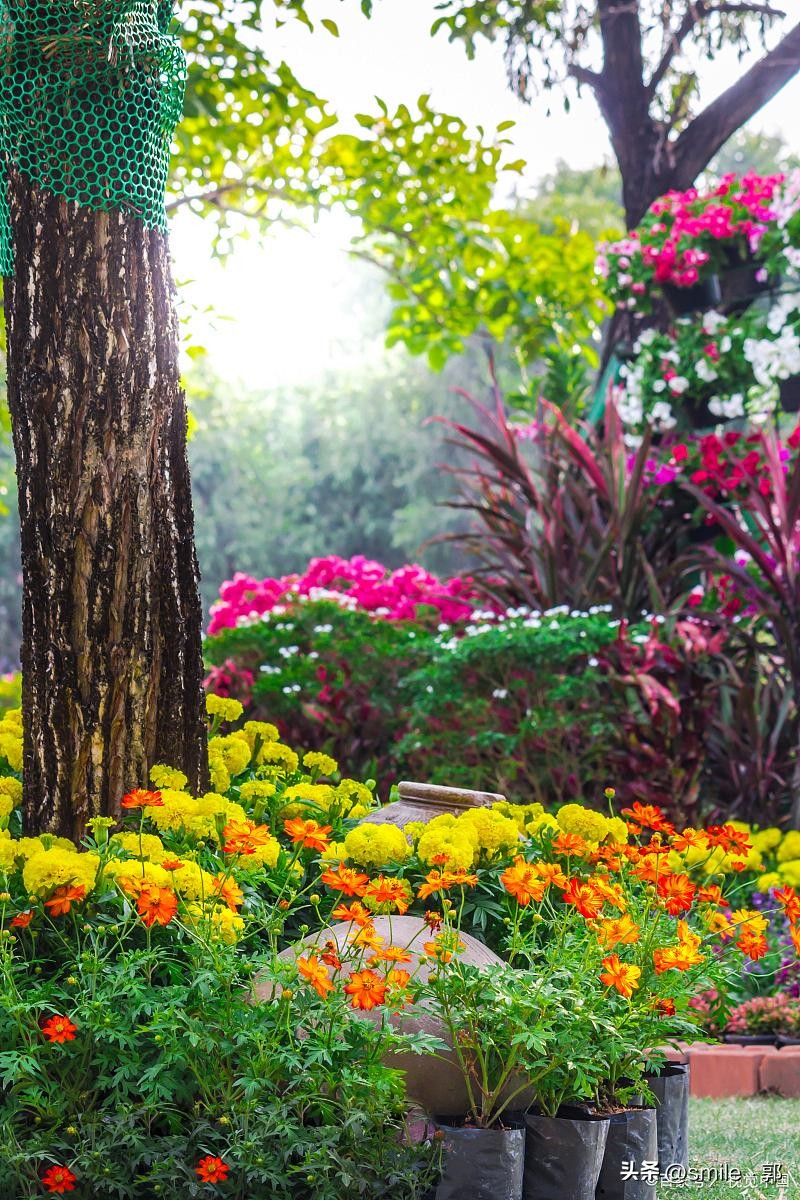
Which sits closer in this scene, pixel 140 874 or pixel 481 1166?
pixel 481 1166

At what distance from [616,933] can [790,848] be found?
2.29 m

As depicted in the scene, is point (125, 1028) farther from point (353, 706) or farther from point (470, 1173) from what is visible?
point (353, 706)

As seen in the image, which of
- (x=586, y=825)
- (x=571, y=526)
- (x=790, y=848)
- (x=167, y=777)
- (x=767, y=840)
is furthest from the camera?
(x=571, y=526)

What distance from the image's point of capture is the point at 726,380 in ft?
22.6

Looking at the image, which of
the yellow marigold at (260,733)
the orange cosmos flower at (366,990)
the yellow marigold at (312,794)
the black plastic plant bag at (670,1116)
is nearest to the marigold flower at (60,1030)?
the orange cosmos flower at (366,990)

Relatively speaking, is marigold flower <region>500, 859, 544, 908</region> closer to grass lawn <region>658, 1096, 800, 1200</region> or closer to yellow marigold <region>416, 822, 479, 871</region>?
yellow marigold <region>416, 822, 479, 871</region>

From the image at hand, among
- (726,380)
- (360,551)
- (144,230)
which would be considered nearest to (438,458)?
(360,551)

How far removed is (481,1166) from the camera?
6.45 feet

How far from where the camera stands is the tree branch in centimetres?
834

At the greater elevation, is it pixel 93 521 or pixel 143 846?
pixel 93 521

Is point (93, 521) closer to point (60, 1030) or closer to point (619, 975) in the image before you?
point (60, 1030)

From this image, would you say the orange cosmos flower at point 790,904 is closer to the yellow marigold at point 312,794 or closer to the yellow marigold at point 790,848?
the yellow marigold at point 312,794

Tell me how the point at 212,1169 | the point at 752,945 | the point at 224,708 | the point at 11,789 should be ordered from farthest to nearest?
the point at 224,708 < the point at 11,789 < the point at 752,945 < the point at 212,1169

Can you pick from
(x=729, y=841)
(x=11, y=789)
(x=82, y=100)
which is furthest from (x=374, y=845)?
(x=82, y=100)
